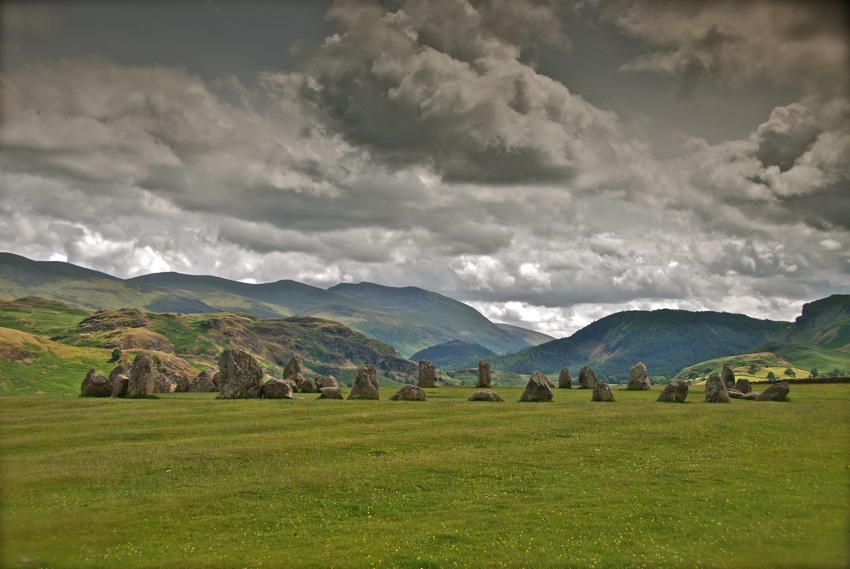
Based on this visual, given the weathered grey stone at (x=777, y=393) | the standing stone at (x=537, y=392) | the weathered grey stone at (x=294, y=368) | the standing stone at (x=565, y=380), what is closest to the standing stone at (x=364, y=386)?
the standing stone at (x=537, y=392)

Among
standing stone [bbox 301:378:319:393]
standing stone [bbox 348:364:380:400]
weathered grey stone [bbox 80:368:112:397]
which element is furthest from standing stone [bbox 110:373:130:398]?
standing stone [bbox 348:364:380:400]

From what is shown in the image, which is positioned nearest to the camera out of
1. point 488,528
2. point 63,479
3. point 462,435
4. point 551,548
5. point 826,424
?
point 551,548

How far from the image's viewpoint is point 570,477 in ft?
96.5

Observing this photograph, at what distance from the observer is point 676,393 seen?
60312 mm

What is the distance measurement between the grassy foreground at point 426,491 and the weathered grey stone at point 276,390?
1549 cm

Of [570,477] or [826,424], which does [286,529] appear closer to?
[570,477]

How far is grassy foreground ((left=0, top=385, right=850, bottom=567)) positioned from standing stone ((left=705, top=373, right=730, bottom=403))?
1384 centimetres

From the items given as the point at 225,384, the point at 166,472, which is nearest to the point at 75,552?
the point at 166,472

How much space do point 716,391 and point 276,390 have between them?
46.6 metres

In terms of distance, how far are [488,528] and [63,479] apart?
21.9 metres

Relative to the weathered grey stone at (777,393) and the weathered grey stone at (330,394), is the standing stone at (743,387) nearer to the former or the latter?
the weathered grey stone at (777,393)

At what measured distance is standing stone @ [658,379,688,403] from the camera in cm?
5988

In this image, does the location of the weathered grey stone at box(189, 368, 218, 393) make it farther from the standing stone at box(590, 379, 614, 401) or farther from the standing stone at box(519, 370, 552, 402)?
the standing stone at box(590, 379, 614, 401)

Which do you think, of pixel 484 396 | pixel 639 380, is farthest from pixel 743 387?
pixel 484 396
